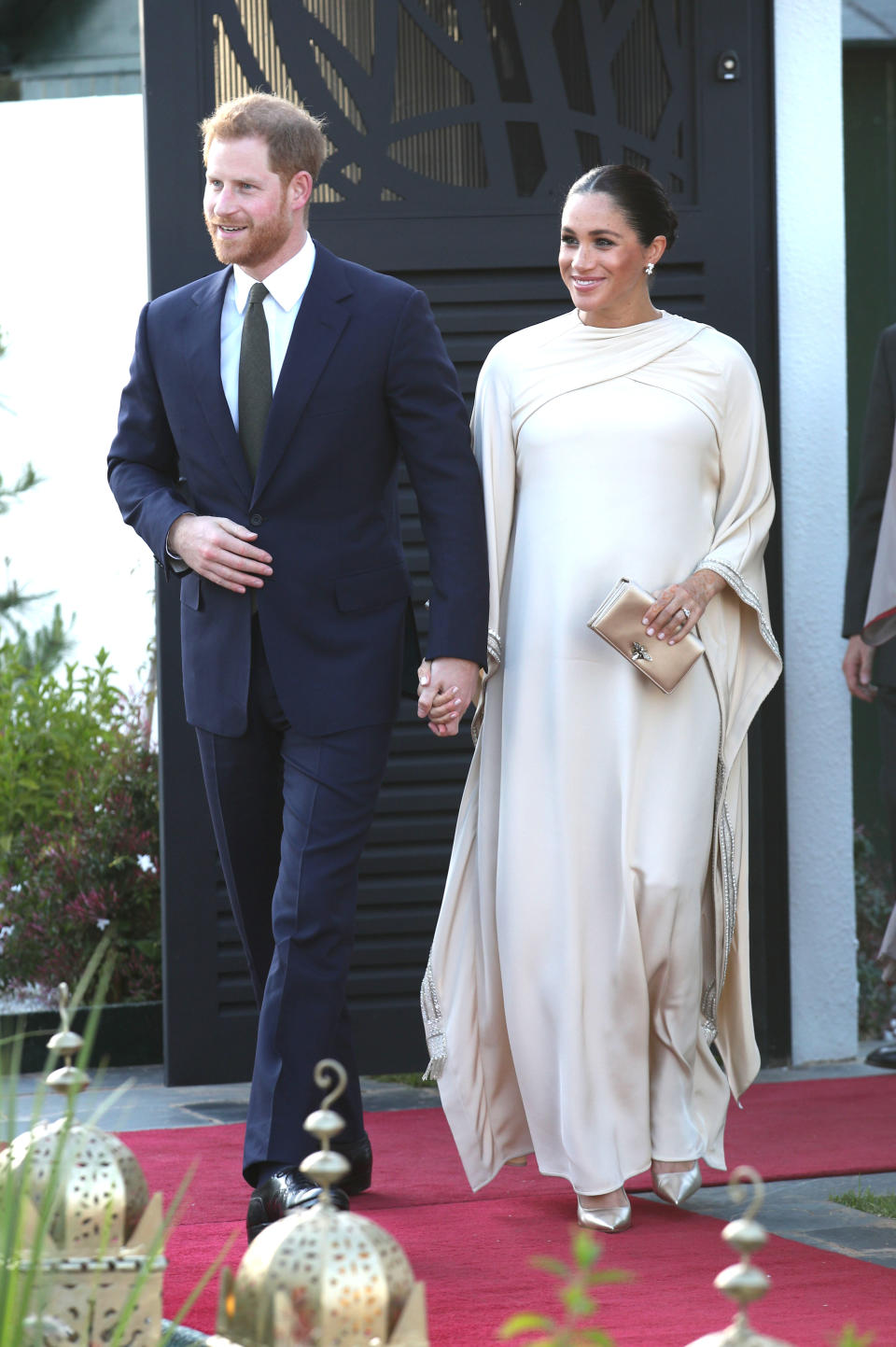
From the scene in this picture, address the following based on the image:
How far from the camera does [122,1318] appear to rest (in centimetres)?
148

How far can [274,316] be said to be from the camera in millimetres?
3473

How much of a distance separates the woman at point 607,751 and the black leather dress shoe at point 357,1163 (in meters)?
0.20

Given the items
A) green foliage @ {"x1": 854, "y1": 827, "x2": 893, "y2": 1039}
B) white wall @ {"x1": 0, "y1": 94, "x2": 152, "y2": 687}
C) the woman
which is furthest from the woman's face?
white wall @ {"x1": 0, "y1": 94, "x2": 152, "y2": 687}

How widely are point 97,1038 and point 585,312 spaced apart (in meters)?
2.64

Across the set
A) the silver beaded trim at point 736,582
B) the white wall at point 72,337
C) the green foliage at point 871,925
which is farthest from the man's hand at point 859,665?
the white wall at point 72,337

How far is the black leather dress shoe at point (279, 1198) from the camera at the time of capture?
119 inches

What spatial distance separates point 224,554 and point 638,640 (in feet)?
2.51

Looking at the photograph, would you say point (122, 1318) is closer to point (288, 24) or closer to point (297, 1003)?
point (297, 1003)

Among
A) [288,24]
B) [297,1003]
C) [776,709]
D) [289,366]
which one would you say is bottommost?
[297,1003]

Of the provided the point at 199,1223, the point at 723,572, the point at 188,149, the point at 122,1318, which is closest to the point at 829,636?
the point at 723,572

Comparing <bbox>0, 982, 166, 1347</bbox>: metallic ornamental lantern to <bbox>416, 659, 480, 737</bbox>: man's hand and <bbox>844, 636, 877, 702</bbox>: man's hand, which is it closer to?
<bbox>416, 659, 480, 737</bbox>: man's hand

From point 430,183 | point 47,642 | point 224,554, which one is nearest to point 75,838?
point 47,642

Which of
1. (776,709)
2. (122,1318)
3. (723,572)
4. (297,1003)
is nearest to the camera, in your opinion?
(122,1318)

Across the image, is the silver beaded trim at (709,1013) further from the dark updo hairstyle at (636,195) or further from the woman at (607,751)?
the dark updo hairstyle at (636,195)
